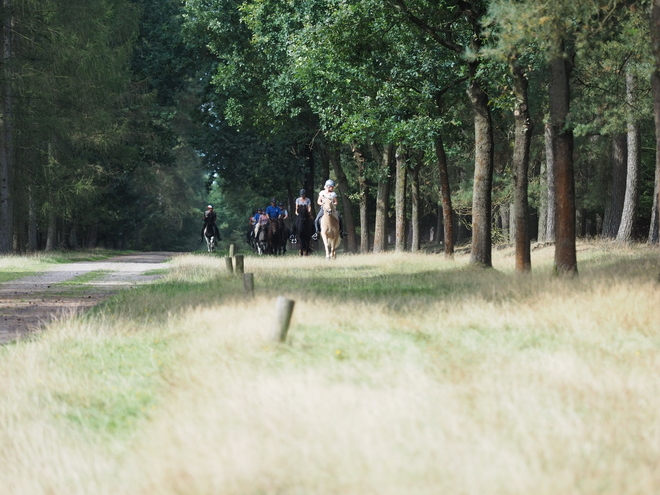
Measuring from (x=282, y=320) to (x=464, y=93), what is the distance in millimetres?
18321

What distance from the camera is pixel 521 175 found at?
20.9 meters

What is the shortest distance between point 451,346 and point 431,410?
286cm

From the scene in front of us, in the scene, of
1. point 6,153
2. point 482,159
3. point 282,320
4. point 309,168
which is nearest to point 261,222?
point 6,153

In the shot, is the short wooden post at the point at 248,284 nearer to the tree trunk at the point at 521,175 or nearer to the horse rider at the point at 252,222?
the tree trunk at the point at 521,175

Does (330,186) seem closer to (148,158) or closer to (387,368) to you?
(387,368)

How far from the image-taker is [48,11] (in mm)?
33125

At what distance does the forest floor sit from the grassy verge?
1.23 m

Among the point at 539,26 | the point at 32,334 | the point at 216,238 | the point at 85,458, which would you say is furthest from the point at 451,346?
the point at 216,238

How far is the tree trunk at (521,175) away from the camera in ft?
66.3

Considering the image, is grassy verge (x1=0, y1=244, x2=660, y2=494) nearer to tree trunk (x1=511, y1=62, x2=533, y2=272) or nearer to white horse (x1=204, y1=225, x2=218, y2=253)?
tree trunk (x1=511, y1=62, x2=533, y2=272)

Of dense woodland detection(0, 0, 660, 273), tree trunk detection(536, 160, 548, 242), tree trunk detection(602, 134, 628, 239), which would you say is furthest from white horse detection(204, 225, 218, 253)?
tree trunk detection(602, 134, 628, 239)

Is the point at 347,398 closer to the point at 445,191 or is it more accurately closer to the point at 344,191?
the point at 445,191

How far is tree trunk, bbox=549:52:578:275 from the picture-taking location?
55.8 ft

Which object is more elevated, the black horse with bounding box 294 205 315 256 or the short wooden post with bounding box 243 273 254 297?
the black horse with bounding box 294 205 315 256
